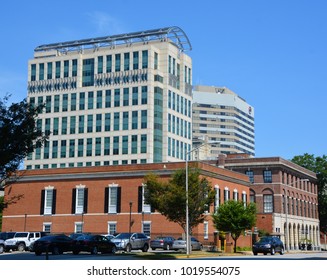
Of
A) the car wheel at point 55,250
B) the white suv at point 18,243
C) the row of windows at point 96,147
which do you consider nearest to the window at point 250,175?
the row of windows at point 96,147

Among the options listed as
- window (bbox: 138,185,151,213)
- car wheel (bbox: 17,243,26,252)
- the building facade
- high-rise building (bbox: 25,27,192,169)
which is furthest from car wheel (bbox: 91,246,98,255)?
high-rise building (bbox: 25,27,192,169)

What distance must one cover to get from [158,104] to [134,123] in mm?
6926

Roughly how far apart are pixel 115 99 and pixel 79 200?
58.4 metres

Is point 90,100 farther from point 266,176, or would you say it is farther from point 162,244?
point 162,244

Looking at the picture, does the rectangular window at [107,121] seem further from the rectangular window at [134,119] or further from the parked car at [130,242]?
the parked car at [130,242]

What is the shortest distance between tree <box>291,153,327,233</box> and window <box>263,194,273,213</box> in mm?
26697

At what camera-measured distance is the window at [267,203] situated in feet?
298

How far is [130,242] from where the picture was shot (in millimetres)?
47812

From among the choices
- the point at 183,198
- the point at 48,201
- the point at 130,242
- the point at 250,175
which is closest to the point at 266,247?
the point at 183,198

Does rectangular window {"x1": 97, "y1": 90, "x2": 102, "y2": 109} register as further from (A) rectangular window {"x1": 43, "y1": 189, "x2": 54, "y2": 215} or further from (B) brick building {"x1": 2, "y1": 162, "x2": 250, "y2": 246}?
(A) rectangular window {"x1": 43, "y1": 189, "x2": 54, "y2": 215}

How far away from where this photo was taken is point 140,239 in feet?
161

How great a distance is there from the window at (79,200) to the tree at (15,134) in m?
44.4
